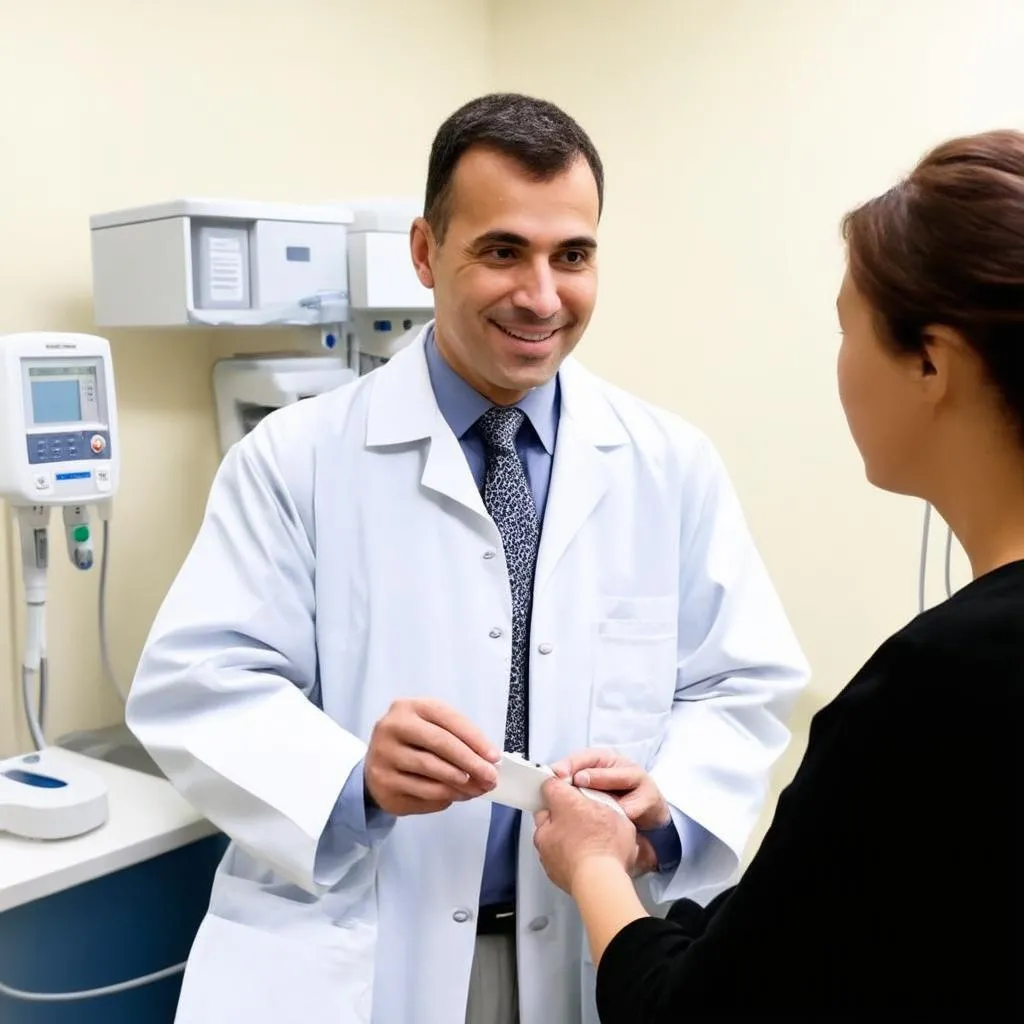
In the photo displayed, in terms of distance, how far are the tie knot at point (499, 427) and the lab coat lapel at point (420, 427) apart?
0.05m

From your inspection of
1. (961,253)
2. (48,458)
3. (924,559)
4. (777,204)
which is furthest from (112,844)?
(777,204)

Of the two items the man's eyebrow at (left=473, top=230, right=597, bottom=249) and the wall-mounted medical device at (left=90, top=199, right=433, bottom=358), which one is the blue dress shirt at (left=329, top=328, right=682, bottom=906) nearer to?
the man's eyebrow at (left=473, top=230, right=597, bottom=249)

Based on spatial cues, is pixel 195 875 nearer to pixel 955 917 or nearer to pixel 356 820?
pixel 356 820

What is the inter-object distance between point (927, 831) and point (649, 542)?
2.35ft

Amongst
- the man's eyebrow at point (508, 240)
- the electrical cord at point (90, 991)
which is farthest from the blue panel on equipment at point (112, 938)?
the man's eyebrow at point (508, 240)

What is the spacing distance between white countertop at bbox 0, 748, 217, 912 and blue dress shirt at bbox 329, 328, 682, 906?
0.32 meters

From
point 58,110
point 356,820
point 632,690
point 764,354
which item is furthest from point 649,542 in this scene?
point 58,110

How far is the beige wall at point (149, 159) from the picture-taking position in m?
1.83

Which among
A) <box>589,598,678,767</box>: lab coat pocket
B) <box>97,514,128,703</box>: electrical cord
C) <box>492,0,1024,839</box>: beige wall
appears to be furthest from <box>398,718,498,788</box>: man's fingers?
<box>492,0,1024,839</box>: beige wall

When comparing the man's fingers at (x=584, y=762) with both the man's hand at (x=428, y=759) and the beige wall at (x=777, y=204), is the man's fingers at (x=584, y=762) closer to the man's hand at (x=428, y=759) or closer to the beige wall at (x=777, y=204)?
the man's hand at (x=428, y=759)

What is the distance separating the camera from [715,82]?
2266 mm

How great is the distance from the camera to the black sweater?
669 mm

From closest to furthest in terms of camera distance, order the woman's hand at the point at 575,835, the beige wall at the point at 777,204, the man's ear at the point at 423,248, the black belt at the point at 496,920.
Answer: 1. the woman's hand at the point at 575,835
2. the black belt at the point at 496,920
3. the man's ear at the point at 423,248
4. the beige wall at the point at 777,204

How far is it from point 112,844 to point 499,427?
70 centimetres
